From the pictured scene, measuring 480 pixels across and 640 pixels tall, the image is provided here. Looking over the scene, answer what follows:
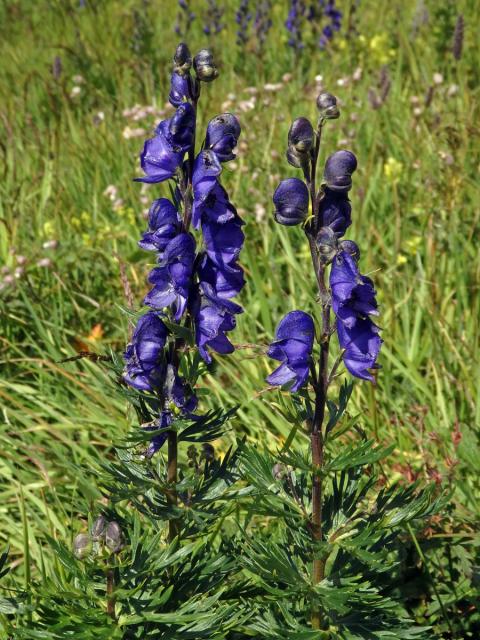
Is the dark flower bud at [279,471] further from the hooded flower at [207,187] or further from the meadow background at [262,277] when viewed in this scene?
the hooded flower at [207,187]

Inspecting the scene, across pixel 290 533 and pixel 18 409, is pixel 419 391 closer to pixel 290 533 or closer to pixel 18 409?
pixel 290 533

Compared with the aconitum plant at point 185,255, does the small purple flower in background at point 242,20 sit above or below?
below

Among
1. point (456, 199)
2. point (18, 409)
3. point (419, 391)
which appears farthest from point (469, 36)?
point (18, 409)

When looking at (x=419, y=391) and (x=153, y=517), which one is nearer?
(x=153, y=517)

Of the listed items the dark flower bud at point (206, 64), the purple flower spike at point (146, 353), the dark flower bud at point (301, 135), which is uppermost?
the dark flower bud at point (206, 64)

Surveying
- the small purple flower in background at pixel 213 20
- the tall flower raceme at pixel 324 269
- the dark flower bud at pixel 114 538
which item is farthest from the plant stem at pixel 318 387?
the small purple flower in background at pixel 213 20

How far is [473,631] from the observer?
2412 millimetres

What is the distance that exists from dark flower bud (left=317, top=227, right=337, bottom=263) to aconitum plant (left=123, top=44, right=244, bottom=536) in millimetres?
216

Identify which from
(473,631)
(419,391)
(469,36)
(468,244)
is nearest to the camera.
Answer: (473,631)

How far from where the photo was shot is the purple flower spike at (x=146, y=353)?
5.89 feet

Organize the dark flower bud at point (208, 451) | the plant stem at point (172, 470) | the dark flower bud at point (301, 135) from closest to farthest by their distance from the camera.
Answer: the dark flower bud at point (301, 135) < the plant stem at point (172, 470) < the dark flower bud at point (208, 451)

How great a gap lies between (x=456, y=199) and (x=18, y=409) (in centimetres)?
239

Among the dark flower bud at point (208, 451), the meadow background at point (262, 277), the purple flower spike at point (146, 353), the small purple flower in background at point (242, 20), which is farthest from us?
the small purple flower in background at point (242, 20)

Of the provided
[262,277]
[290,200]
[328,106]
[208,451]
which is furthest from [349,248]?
[262,277]
